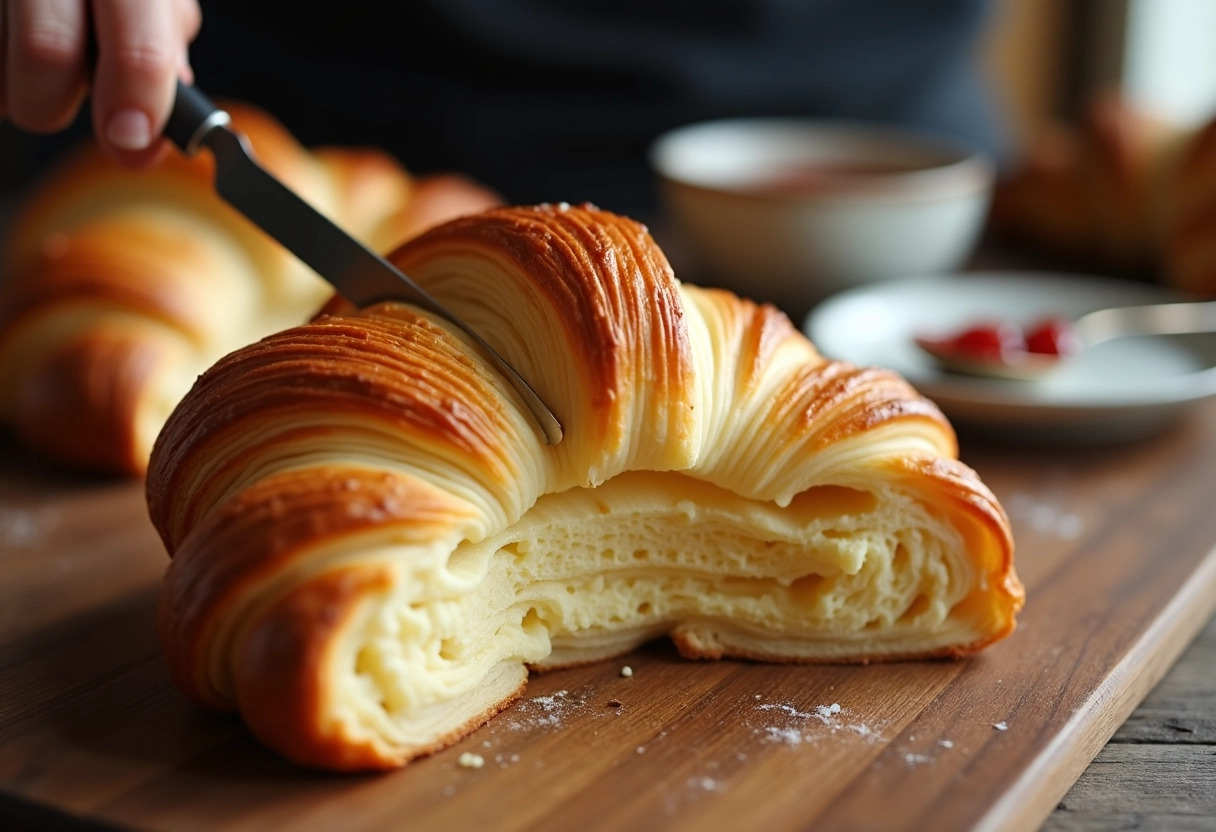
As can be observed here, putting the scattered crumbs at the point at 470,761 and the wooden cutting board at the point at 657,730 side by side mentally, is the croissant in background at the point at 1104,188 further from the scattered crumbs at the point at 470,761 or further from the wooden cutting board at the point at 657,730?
the scattered crumbs at the point at 470,761

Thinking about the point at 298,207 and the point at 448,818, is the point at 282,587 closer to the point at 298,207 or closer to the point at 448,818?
the point at 448,818

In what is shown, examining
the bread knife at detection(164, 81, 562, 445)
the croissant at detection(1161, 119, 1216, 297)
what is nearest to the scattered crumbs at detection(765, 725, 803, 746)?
the bread knife at detection(164, 81, 562, 445)

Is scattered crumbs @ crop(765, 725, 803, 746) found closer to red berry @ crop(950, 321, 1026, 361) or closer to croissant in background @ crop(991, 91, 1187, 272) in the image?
red berry @ crop(950, 321, 1026, 361)

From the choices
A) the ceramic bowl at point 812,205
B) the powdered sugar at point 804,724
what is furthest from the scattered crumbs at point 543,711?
the ceramic bowl at point 812,205

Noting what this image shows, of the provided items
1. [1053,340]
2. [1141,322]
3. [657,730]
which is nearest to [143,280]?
[657,730]

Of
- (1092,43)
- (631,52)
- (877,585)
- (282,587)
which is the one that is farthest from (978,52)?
(282,587)
